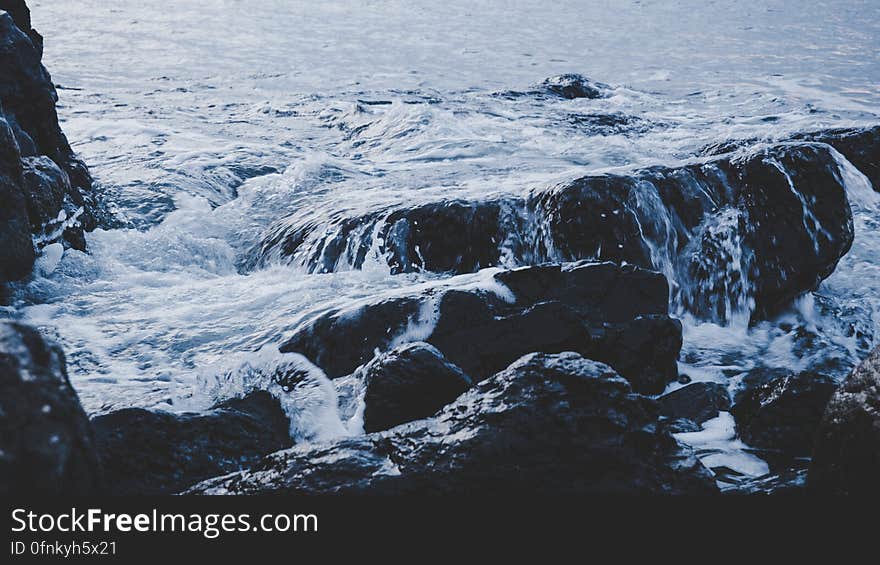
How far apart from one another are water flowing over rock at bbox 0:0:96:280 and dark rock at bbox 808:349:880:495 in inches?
209

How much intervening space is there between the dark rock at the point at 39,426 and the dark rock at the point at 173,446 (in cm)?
118

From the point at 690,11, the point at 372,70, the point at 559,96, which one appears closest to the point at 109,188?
the point at 559,96

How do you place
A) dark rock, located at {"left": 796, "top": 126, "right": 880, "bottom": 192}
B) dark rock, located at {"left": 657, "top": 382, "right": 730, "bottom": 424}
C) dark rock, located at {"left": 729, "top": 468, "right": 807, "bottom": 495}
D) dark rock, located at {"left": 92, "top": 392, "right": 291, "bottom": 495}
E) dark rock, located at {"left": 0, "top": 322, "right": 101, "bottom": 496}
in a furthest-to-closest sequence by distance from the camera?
dark rock, located at {"left": 796, "top": 126, "right": 880, "bottom": 192}, dark rock, located at {"left": 657, "top": 382, "right": 730, "bottom": 424}, dark rock, located at {"left": 729, "top": 468, "right": 807, "bottom": 495}, dark rock, located at {"left": 92, "top": 392, "right": 291, "bottom": 495}, dark rock, located at {"left": 0, "top": 322, "right": 101, "bottom": 496}

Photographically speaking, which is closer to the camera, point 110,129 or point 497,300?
point 497,300

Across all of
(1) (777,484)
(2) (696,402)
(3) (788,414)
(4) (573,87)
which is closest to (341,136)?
(4) (573,87)

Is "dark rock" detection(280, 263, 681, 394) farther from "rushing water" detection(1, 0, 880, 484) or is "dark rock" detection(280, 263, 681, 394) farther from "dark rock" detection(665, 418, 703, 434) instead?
"rushing water" detection(1, 0, 880, 484)

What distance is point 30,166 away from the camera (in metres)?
6.30

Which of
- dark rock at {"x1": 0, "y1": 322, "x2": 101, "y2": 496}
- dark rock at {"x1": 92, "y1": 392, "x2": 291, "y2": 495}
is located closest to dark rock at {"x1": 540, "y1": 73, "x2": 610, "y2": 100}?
dark rock at {"x1": 92, "y1": 392, "x2": 291, "y2": 495}

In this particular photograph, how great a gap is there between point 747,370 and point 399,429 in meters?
3.45

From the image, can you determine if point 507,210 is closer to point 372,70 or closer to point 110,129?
point 110,129

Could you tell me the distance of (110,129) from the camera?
10.8 metres

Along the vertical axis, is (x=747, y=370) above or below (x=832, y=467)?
below

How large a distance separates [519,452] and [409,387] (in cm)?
94

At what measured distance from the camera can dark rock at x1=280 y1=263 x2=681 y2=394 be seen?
14.3 ft
